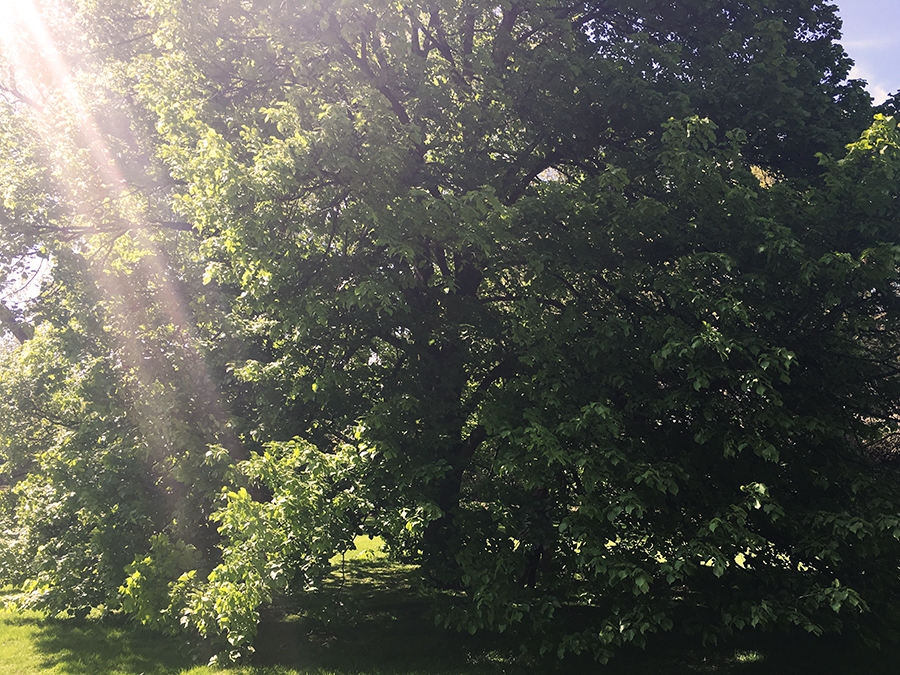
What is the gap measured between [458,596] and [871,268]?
6.82 metres

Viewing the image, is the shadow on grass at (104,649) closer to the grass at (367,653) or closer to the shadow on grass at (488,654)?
the grass at (367,653)

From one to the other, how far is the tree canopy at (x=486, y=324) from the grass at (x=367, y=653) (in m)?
0.77

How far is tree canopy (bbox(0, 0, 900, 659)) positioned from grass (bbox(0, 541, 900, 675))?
0.77 metres

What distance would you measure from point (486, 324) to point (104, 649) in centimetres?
756

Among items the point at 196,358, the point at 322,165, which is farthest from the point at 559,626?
the point at 322,165

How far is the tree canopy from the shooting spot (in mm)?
7137

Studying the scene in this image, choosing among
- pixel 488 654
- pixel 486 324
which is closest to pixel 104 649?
pixel 488 654

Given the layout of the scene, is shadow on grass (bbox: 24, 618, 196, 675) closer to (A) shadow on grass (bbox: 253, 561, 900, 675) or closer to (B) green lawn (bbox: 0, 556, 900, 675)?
(B) green lawn (bbox: 0, 556, 900, 675)

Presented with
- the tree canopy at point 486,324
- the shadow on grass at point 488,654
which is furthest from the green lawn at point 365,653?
the tree canopy at point 486,324

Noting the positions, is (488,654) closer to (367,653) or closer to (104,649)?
(367,653)

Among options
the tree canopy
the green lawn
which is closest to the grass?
the green lawn

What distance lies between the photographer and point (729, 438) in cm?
688

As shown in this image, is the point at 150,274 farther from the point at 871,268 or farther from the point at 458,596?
the point at 871,268

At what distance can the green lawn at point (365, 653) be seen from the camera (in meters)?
8.46
